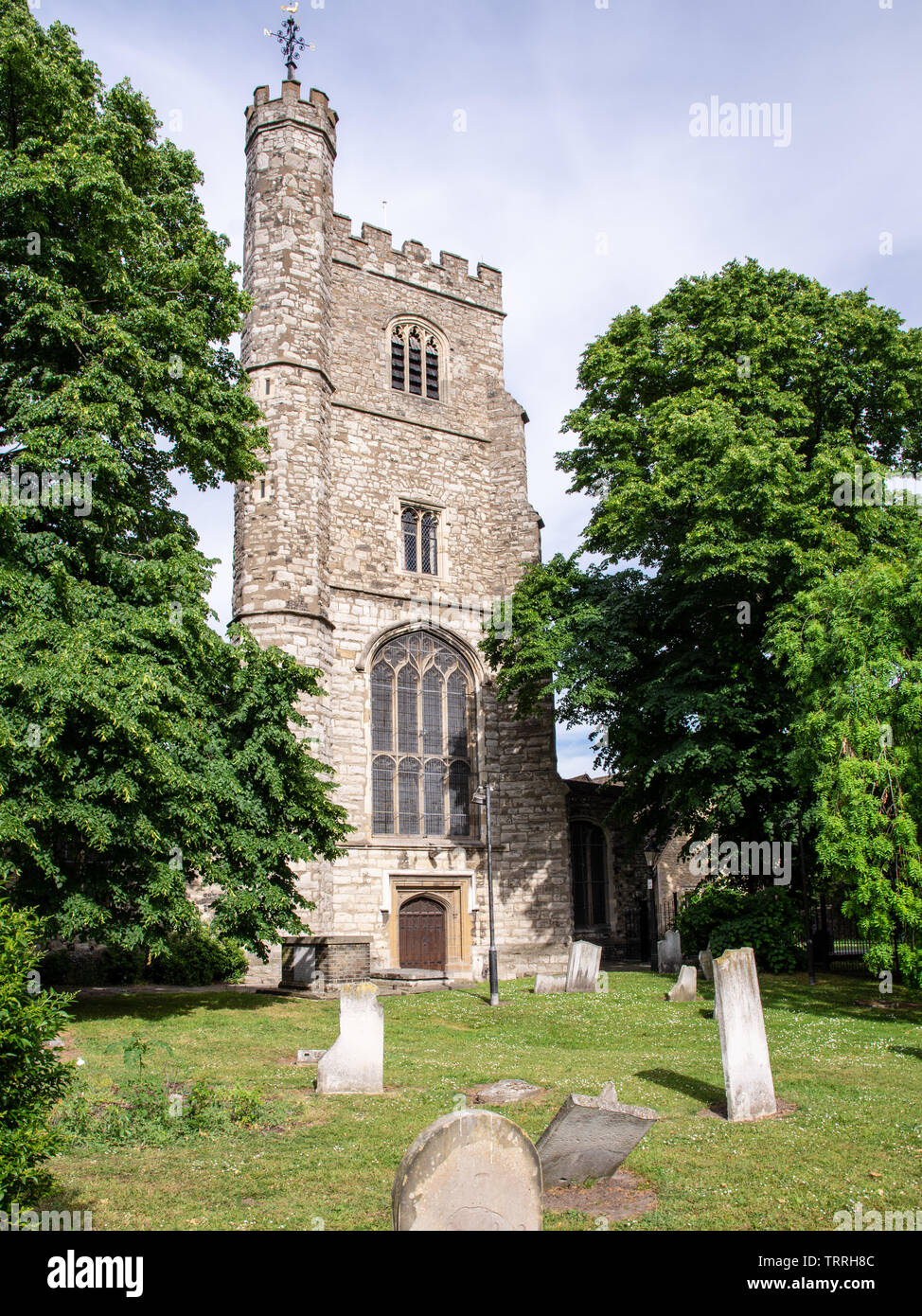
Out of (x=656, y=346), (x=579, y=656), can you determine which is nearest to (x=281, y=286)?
(x=656, y=346)

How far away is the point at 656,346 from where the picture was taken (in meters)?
22.2

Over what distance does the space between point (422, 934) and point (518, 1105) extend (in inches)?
543

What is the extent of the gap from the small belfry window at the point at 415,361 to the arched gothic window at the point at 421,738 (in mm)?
7193

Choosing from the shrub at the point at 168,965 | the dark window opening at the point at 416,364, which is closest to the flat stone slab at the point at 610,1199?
the shrub at the point at 168,965

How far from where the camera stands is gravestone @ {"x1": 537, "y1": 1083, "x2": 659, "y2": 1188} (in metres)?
6.02

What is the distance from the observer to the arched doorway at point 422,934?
2150cm

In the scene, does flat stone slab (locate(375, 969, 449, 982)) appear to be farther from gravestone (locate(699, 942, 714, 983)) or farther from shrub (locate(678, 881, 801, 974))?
gravestone (locate(699, 942, 714, 983))

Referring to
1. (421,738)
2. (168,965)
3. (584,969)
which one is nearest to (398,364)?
(421,738)

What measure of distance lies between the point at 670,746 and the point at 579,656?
2.73 metres

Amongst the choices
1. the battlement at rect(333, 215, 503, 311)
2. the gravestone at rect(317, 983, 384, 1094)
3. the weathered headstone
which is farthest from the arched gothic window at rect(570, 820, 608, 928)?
the gravestone at rect(317, 983, 384, 1094)

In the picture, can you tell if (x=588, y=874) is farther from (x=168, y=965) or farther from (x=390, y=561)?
(x=168, y=965)

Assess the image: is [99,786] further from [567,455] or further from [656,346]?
[656,346]

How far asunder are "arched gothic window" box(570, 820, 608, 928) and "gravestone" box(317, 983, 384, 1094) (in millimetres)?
17265

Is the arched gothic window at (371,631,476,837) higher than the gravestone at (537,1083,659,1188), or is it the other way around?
the arched gothic window at (371,631,476,837)
